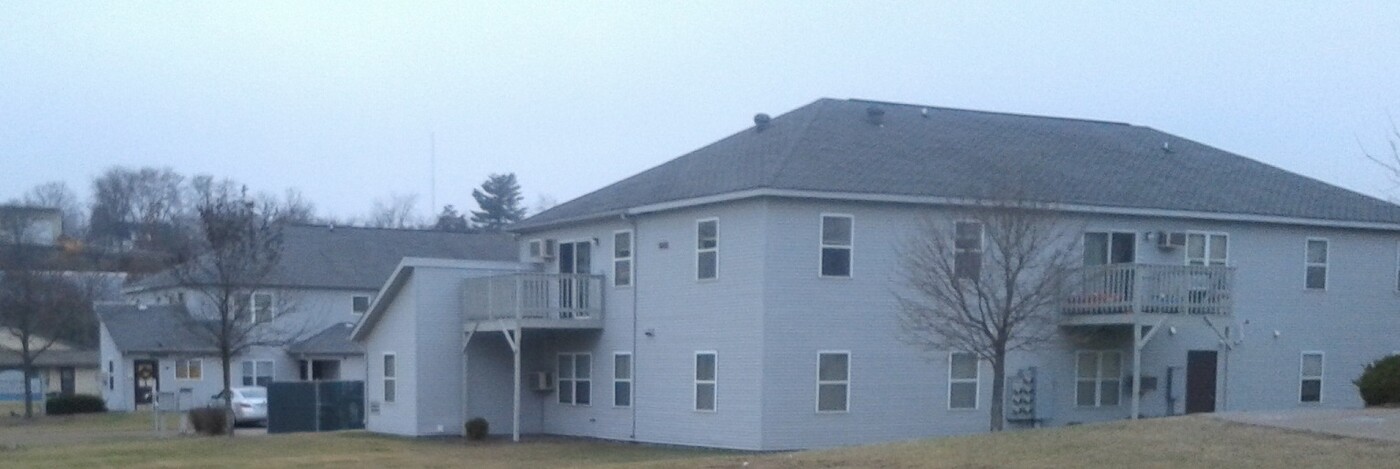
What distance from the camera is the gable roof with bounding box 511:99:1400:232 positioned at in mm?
29891

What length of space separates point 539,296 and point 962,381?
29.2 feet

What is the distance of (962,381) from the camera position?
30672mm

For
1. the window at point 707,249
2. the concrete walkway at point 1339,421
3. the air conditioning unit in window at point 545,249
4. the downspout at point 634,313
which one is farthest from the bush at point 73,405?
the concrete walkway at point 1339,421

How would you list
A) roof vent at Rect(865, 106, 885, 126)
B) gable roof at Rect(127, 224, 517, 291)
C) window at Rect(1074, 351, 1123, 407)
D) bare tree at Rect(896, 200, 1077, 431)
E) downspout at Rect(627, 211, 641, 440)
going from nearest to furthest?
bare tree at Rect(896, 200, 1077, 431)
window at Rect(1074, 351, 1123, 407)
downspout at Rect(627, 211, 641, 440)
roof vent at Rect(865, 106, 885, 126)
gable roof at Rect(127, 224, 517, 291)

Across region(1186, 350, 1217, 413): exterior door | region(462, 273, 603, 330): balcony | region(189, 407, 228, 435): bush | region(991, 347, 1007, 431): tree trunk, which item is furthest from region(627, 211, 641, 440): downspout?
region(1186, 350, 1217, 413): exterior door

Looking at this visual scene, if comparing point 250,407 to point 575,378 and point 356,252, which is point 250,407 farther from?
point 575,378

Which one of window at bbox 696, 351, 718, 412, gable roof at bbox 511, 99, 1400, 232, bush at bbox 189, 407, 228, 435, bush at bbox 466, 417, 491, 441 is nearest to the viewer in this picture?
gable roof at bbox 511, 99, 1400, 232

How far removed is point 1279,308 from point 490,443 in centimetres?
1700

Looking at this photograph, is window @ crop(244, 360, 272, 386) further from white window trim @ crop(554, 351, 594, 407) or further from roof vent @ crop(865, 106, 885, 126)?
roof vent @ crop(865, 106, 885, 126)

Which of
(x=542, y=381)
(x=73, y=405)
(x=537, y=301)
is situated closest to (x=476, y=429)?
(x=542, y=381)

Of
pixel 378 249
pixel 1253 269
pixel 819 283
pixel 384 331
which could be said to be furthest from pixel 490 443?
pixel 378 249

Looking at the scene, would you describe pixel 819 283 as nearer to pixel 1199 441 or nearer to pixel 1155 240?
pixel 1155 240

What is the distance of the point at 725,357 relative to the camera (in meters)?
29.9

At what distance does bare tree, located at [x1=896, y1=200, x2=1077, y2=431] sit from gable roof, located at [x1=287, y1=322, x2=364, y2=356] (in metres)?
29.3
